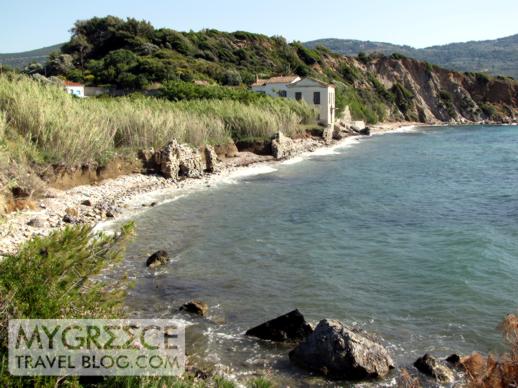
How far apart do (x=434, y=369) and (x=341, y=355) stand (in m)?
1.56

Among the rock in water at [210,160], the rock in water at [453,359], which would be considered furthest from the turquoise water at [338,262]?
the rock in water at [210,160]

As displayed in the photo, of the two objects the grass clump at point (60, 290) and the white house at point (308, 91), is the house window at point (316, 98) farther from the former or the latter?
the grass clump at point (60, 290)

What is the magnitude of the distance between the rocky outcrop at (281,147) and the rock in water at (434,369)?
99.4 feet

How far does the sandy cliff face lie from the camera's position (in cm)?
10519

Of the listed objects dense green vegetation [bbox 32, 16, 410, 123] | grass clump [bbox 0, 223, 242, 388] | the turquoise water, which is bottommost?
the turquoise water

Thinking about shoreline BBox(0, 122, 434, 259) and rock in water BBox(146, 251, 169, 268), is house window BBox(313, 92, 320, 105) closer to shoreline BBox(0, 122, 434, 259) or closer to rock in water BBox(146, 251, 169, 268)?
shoreline BBox(0, 122, 434, 259)

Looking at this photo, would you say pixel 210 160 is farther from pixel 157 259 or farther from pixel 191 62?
pixel 191 62

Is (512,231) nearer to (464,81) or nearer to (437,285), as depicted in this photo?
(437,285)

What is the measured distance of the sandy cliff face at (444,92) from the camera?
105 metres

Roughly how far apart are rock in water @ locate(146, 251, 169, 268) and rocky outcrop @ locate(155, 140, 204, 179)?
42.7ft

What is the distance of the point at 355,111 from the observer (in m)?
74.8

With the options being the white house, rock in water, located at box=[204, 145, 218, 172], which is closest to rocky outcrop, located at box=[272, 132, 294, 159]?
rock in water, located at box=[204, 145, 218, 172]

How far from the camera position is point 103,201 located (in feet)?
68.5

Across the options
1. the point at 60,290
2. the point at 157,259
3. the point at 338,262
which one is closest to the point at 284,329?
the point at 60,290
